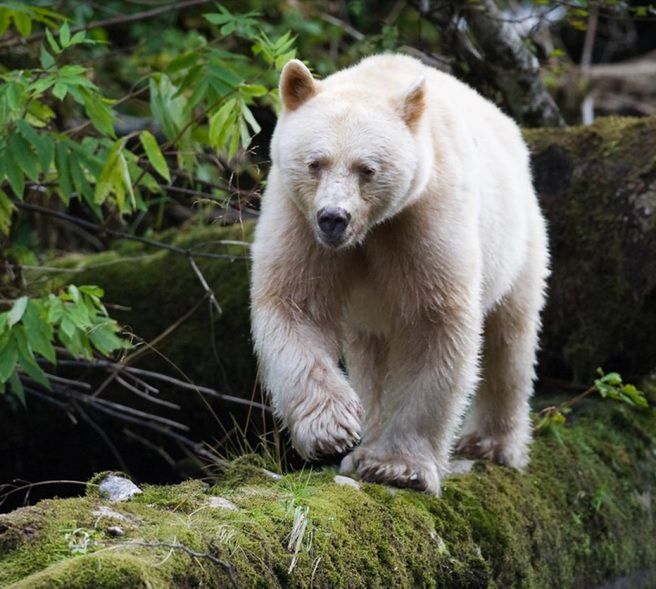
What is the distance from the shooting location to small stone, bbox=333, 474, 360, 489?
491cm

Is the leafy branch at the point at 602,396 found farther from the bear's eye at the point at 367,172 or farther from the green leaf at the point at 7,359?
the green leaf at the point at 7,359

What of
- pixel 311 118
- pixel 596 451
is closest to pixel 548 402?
pixel 596 451

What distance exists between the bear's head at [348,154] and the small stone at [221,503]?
117cm

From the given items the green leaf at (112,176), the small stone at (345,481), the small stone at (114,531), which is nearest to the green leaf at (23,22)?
the green leaf at (112,176)

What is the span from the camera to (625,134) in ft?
24.7

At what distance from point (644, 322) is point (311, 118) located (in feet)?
10.9

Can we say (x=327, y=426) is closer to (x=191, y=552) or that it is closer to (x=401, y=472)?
(x=401, y=472)

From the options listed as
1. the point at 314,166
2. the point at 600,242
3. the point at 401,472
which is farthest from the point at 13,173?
the point at 600,242

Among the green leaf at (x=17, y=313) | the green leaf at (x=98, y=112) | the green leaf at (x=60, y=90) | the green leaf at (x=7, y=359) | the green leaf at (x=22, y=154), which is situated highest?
the green leaf at (x=60, y=90)

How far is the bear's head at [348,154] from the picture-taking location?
190 inches

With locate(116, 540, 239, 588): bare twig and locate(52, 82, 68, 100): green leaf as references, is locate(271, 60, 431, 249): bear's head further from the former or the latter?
locate(116, 540, 239, 588): bare twig

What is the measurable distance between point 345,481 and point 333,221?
1158mm

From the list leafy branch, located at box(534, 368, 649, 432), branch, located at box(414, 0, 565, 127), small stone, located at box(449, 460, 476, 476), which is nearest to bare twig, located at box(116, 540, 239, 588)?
small stone, located at box(449, 460, 476, 476)

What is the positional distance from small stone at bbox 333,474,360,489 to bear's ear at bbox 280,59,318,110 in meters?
1.66
